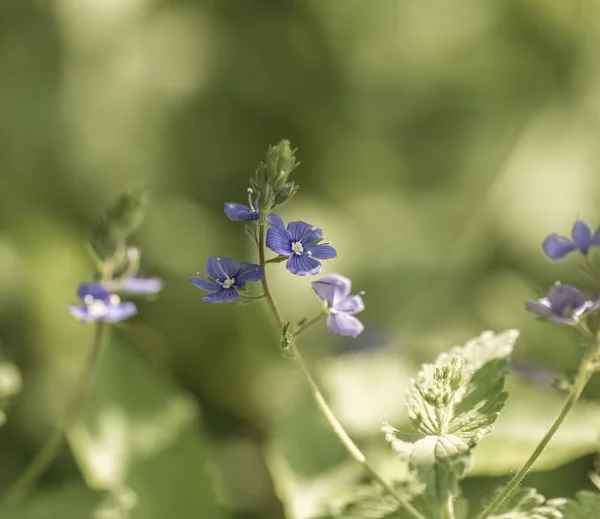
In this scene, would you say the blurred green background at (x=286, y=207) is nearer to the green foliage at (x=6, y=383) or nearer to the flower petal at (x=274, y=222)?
the green foliage at (x=6, y=383)

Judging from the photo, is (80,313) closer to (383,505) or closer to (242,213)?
(242,213)

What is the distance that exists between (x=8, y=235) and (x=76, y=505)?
1.17 metres

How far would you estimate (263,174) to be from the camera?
0.98m

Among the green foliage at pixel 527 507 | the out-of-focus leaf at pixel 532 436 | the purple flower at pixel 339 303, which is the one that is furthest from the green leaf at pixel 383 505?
the purple flower at pixel 339 303

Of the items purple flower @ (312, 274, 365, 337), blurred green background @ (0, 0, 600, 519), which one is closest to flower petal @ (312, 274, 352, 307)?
purple flower @ (312, 274, 365, 337)

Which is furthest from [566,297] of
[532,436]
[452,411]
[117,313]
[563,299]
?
[117,313]

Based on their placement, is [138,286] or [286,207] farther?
[286,207]

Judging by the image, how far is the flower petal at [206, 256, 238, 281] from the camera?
3.33ft

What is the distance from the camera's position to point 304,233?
1.01 m

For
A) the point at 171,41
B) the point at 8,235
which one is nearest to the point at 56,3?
the point at 171,41

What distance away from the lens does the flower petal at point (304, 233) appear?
1.00 meters

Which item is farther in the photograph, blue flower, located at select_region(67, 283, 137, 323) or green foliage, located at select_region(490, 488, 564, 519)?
blue flower, located at select_region(67, 283, 137, 323)

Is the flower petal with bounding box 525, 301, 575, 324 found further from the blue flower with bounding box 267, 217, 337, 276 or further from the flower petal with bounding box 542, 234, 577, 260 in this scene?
the blue flower with bounding box 267, 217, 337, 276

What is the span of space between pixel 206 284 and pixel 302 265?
0.14 metres
